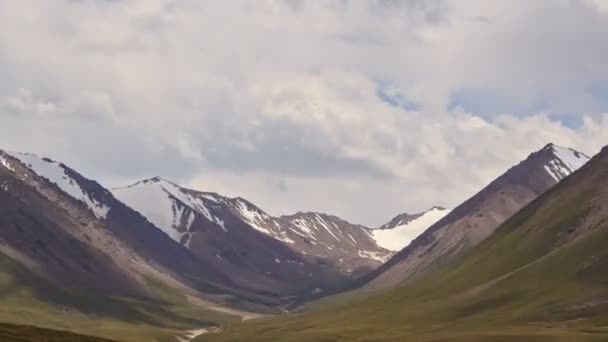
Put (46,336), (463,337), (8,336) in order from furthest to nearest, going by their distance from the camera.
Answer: (463,337)
(46,336)
(8,336)

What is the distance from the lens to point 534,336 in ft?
595

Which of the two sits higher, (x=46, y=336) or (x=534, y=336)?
(x=46, y=336)

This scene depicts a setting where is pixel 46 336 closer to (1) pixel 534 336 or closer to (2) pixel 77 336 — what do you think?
(2) pixel 77 336

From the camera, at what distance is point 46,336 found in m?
152

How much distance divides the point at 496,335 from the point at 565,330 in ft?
45.4

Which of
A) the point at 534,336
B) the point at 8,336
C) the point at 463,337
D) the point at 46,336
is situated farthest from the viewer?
the point at 463,337

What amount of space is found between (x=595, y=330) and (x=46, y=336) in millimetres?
99589

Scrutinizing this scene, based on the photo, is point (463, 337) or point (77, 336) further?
point (463, 337)

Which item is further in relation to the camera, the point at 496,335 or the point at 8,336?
the point at 496,335

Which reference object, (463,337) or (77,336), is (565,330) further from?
(77,336)

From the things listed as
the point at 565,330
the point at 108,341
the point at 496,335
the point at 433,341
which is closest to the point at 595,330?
the point at 565,330

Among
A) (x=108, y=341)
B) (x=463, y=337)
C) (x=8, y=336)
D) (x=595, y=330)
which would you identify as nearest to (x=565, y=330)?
(x=595, y=330)

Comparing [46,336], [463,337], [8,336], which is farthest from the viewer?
[463,337]

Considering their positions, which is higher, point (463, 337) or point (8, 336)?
point (8, 336)
